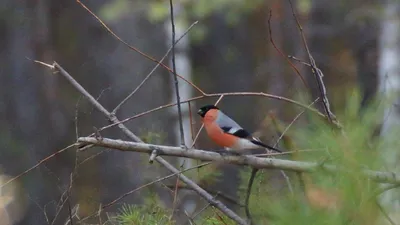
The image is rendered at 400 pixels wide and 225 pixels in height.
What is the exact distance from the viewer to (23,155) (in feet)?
19.7

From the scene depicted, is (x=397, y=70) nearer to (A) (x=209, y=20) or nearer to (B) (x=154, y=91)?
(B) (x=154, y=91)

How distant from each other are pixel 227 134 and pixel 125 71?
3144mm

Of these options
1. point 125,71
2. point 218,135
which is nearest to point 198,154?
point 218,135

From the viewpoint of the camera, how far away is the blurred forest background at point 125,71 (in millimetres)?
Result: 5430

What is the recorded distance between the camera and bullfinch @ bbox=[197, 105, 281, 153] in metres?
2.21

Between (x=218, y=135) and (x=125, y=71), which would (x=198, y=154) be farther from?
(x=125, y=71)

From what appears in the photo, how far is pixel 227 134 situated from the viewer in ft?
7.61

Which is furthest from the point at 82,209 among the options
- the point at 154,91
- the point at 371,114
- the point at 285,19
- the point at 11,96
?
the point at 371,114

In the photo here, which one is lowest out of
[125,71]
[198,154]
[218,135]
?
[125,71]

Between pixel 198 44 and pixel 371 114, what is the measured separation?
786 centimetres

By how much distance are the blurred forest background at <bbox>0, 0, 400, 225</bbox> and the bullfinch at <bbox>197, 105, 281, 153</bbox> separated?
2.00 m

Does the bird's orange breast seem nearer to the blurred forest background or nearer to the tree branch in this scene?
the tree branch

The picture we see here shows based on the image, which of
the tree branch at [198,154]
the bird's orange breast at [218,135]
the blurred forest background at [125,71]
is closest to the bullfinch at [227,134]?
the bird's orange breast at [218,135]

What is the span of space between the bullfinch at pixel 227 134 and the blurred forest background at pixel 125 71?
6.57ft
